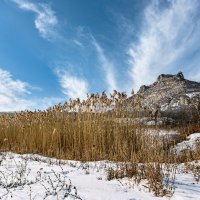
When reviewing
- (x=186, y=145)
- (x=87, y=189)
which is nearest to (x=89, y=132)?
(x=186, y=145)

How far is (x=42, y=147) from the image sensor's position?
961 centimetres

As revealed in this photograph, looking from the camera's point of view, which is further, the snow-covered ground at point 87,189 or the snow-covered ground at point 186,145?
the snow-covered ground at point 186,145

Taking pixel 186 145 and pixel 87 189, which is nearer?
pixel 87 189

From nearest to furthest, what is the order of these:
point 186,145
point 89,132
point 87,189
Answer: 1. point 87,189
2. point 89,132
3. point 186,145

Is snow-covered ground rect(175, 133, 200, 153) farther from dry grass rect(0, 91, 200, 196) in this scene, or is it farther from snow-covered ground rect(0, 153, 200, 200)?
snow-covered ground rect(0, 153, 200, 200)

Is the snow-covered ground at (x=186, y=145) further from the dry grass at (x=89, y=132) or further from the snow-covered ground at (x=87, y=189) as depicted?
the snow-covered ground at (x=87, y=189)

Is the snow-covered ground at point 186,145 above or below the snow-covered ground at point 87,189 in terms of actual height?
above

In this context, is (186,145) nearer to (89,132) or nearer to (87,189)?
(89,132)

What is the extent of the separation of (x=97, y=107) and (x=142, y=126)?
1289 millimetres

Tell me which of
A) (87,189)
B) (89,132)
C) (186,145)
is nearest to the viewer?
(87,189)

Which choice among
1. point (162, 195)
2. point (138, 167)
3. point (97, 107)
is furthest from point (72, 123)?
point (162, 195)

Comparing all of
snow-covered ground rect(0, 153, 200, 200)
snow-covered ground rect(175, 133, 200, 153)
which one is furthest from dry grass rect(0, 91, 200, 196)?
snow-covered ground rect(0, 153, 200, 200)

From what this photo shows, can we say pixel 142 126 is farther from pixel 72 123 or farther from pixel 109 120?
pixel 72 123

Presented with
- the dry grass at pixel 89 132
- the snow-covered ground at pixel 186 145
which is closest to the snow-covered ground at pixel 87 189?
the dry grass at pixel 89 132
